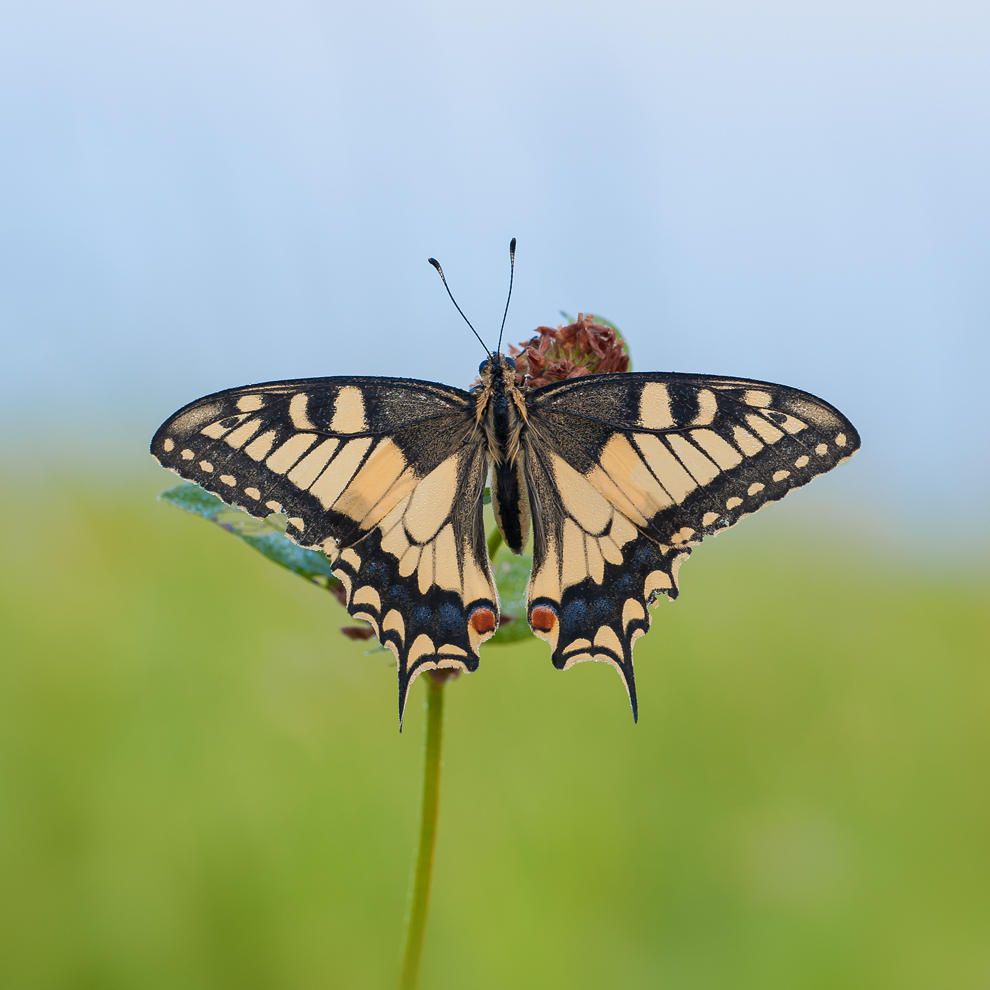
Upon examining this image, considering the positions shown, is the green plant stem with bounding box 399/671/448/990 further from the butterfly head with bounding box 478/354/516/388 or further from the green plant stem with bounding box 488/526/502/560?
the butterfly head with bounding box 478/354/516/388

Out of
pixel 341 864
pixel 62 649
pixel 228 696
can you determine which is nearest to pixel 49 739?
pixel 62 649

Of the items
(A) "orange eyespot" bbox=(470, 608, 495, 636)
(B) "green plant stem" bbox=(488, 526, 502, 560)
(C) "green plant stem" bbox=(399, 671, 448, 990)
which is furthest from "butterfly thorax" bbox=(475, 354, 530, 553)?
(C) "green plant stem" bbox=(399, 671, 448, 990)

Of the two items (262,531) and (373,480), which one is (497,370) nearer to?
(373,480)

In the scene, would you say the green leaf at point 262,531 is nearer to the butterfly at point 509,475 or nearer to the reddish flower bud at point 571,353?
the butterfly at point 509,475

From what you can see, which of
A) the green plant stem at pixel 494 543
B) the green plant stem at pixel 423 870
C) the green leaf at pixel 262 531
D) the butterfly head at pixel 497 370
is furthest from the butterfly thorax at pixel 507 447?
the green plant stem at pixel 423 870

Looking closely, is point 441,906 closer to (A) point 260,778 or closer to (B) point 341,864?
(B) point 341,864

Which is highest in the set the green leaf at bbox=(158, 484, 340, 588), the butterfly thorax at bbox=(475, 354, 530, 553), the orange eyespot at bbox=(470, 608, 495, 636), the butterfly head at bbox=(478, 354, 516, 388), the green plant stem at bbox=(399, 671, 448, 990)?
the butterfly head at bbox=(478, 354, 516, 388)
